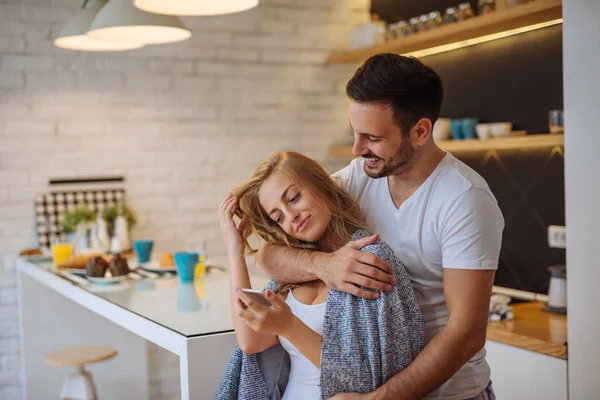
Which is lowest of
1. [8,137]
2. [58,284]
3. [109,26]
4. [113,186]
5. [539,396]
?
[539,396]

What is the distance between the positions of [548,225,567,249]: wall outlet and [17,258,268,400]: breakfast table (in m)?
1.48

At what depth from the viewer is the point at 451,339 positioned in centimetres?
165

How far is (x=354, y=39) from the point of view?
16.1ft

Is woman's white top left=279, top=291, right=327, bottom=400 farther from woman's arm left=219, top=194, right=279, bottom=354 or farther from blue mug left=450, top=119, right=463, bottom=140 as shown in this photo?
blue mug left=450, top=119, right=463, bottom=140

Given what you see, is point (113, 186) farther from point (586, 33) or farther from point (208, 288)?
point (586, 33)

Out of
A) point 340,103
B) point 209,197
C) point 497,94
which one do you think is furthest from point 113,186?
point 497,94

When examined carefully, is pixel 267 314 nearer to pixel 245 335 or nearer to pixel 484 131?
pixel 245 335

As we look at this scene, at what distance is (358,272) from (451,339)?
0.25m

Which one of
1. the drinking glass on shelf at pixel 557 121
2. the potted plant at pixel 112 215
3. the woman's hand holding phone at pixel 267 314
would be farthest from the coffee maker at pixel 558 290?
the potted plant at pixel 112 215

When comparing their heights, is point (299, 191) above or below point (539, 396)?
above

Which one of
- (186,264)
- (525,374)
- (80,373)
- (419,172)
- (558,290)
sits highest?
(419,172)

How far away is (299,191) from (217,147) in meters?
2.90

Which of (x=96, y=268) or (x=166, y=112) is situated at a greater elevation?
(x=166, y=112)

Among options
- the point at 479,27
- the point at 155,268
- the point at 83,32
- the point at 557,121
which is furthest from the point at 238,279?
the point at 479,27
